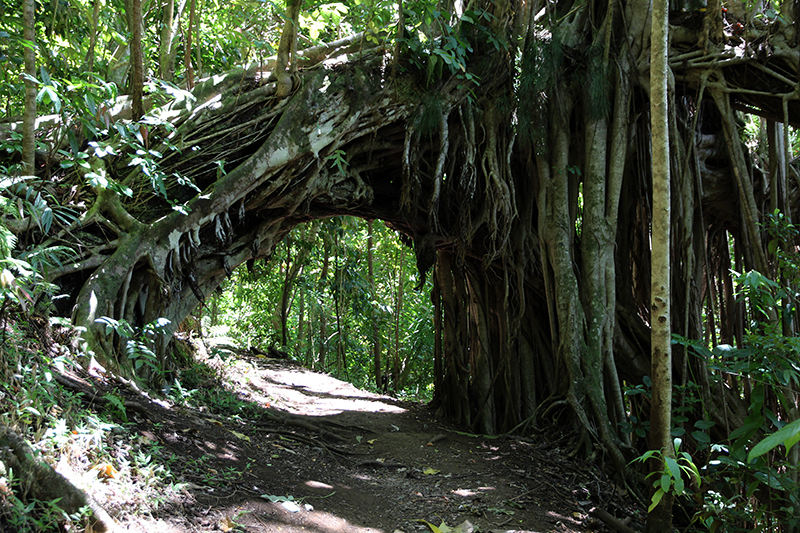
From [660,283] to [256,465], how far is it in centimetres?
229

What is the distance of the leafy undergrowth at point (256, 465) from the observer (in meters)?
2.10

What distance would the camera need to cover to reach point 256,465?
312cm

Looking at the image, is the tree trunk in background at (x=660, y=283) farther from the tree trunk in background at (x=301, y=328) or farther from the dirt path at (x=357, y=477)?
the tree trunk in background at (x=301, y=328)

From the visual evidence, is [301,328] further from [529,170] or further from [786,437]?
[786,437]

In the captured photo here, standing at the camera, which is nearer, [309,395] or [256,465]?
[256,465]

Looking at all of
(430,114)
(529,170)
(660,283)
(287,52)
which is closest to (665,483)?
(660,283)

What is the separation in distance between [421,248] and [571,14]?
8.15 feet

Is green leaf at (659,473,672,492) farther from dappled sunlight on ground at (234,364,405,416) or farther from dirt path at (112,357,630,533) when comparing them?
dappled sunlight on ground at (234,364,405,416)

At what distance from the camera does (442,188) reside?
503 cm

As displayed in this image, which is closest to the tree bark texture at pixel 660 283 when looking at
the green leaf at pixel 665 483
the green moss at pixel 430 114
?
the green leaf at pixel 665 483

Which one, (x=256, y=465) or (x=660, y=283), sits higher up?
(x=660, y=283)

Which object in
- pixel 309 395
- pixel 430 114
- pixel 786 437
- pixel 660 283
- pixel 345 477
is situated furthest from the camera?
pixel 309 395

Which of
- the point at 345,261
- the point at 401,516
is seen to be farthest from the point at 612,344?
the point at 345,261

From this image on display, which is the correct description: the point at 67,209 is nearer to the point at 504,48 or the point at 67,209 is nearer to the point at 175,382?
the point at 175,382
